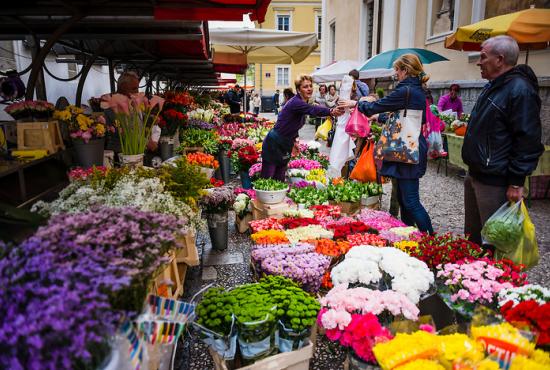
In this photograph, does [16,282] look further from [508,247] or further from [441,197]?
[441,197]

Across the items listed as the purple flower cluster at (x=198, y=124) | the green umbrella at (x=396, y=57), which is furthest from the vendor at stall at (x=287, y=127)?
the green umbrella at (x=396, y=57)

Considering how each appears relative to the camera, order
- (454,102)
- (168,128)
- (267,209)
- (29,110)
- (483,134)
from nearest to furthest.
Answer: (483,134), (29,110), (267,209), (168,128), (454,102)

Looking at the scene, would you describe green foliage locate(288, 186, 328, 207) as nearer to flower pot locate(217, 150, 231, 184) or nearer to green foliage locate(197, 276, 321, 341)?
green foliage locate(197, 276, 321, 341)

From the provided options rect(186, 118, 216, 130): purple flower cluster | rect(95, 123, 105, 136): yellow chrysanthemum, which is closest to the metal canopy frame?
rect(95, 123, 105, 136): yellow chrysanthemum

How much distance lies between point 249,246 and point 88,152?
6.75ft

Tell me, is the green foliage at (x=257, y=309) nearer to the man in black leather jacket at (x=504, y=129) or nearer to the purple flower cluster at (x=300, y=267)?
the purple flower cluster at (x=300, y=267)

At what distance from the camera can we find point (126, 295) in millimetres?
1301

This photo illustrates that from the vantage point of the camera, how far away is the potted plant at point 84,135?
3.42 metres

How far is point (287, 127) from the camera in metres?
5.21

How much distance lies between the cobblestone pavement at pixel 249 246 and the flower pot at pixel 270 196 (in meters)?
0.56

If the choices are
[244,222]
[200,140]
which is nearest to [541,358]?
[244,222]

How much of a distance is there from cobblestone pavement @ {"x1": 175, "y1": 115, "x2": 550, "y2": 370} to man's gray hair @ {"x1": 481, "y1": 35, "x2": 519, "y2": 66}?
210 centimetres

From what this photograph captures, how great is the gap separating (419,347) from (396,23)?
1504 centimetres

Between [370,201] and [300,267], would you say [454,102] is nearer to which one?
[370,201]
